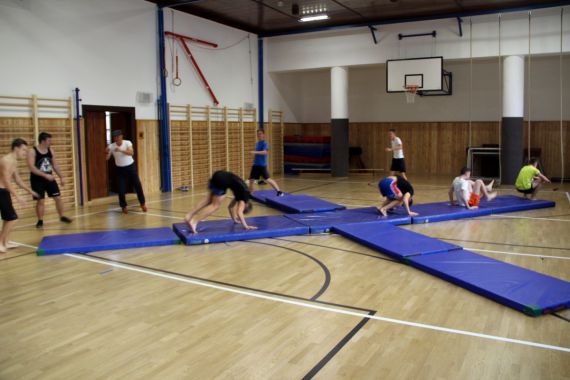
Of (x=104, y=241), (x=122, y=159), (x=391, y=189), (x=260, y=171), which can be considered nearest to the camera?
(x=104, y=241)

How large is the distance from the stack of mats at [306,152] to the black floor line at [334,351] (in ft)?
44.9

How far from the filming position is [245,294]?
541 cm

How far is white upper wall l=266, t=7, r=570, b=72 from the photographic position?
1374 cm

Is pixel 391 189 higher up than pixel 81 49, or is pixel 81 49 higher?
pixel 81 49

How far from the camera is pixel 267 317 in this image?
4.74 metres

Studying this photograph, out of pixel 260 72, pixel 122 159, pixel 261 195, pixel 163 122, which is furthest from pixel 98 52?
pixel 260 72

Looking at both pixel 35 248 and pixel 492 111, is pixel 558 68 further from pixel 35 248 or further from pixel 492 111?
pixel 35 248

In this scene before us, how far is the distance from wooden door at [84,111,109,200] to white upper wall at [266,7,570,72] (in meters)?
7.45

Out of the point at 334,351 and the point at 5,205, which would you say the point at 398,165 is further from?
the point at 334,351

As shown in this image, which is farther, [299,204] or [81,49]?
[81,49]

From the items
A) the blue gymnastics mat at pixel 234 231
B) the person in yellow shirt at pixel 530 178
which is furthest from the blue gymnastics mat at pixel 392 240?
the person in yellow shirt at pixel 530 178

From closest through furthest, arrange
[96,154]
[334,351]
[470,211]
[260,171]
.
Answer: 1. [334,351]
2. [470,211]
3. [260,171]
4. [96,154]

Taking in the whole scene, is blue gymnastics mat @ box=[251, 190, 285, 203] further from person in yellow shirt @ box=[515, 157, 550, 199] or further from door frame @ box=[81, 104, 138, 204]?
person in yellow shirt @ box=[515, 157, 550, 199]

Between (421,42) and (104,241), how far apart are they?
37.7 feet
